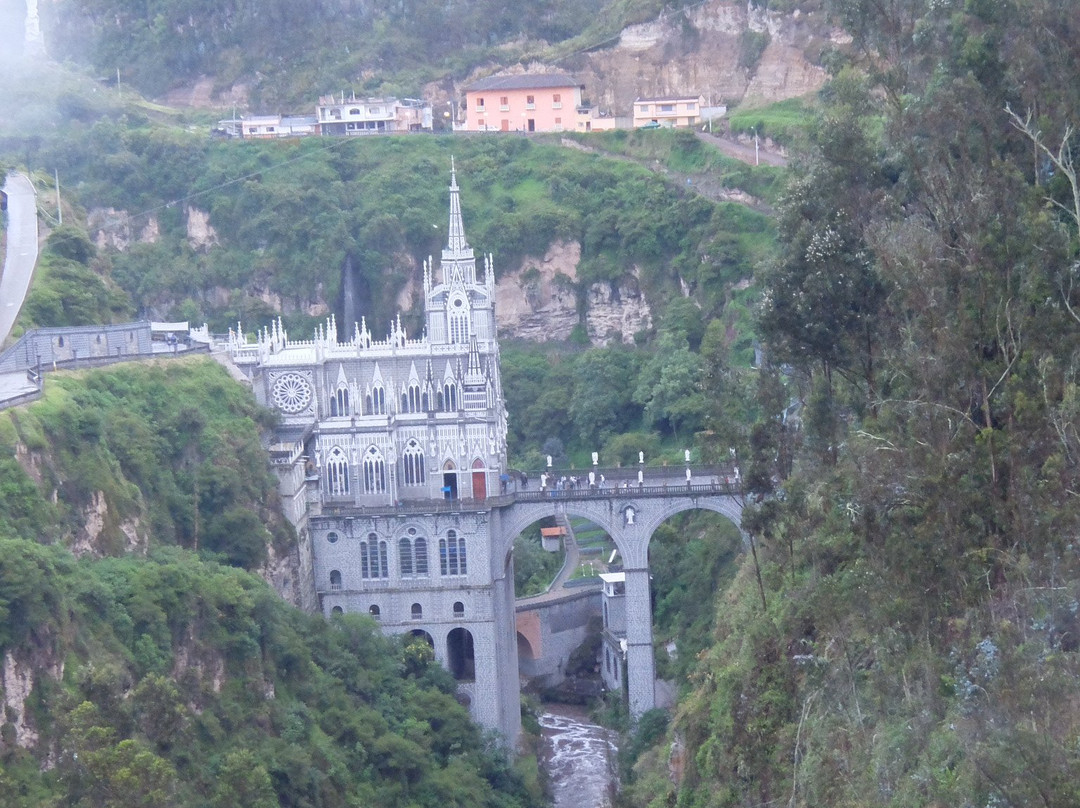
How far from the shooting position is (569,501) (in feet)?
173

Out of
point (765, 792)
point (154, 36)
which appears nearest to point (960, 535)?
point (765, 792)

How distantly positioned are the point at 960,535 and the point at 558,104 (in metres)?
64.1

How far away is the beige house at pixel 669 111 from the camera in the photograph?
283ft

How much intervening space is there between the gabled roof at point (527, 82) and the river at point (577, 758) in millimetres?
39232

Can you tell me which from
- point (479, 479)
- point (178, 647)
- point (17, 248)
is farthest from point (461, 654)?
point (17, 248)

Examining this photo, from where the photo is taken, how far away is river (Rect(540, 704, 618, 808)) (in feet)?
167

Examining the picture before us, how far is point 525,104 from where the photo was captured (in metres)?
89.0

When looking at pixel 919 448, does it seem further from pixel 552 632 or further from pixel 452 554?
pixel 552 632

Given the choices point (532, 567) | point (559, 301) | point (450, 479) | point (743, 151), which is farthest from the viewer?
point (743, 151)

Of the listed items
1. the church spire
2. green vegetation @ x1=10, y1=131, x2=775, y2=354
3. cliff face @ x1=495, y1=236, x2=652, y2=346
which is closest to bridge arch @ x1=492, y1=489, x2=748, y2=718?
the church spire

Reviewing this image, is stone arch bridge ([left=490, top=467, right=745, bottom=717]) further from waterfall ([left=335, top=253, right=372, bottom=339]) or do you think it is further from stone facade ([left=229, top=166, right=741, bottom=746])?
waterfall ([left=335, top=253, right=372, bottom=339])

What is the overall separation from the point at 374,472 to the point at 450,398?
3.09 m

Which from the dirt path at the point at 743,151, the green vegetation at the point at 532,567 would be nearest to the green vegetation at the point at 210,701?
the green vegetation at the point at 532,567

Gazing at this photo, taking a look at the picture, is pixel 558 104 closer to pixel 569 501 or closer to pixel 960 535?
pixel 569 501
